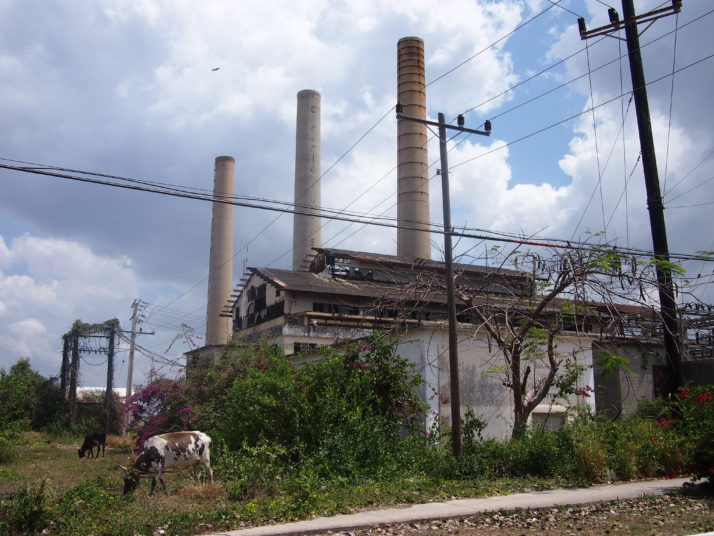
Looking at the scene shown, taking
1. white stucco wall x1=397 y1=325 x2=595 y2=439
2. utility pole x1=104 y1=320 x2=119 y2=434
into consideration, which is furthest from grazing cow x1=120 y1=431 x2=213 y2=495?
utility pole x1=104 y1=320 x2=119 y2=434

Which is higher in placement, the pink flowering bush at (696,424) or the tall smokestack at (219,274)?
the tall smokestack at (219,274)

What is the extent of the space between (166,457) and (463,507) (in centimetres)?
630

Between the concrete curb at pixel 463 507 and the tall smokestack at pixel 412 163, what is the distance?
31.8 m

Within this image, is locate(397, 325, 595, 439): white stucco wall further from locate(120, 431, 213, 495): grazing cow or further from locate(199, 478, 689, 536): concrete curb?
locate(120, 431, 213, 495): grazing cow

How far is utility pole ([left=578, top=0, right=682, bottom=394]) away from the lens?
17.3m

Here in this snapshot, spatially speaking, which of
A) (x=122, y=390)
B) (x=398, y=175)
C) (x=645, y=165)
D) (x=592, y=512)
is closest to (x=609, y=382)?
(x=645, y=165)

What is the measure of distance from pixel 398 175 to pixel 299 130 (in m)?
13.6

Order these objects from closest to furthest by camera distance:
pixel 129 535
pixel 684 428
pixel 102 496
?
pixel 129 535 < pixel 102 496 < pixel 684 428

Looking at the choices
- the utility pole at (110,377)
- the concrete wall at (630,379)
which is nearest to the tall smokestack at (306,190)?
the utility pole at (110,377)

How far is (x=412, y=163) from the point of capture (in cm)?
4603

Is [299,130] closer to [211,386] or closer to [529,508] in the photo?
[211,386]

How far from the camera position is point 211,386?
24.1 meters

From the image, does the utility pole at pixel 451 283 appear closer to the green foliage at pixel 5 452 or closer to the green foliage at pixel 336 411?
the green foliage at pixel 336 411

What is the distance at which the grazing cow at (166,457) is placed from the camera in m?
13.4
